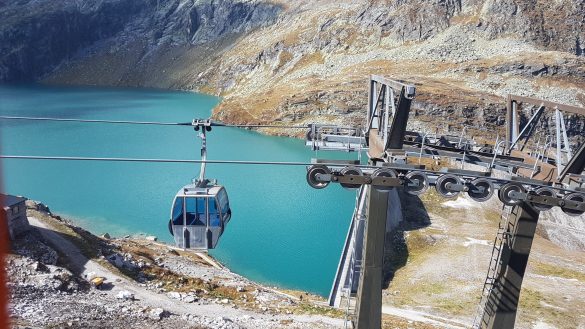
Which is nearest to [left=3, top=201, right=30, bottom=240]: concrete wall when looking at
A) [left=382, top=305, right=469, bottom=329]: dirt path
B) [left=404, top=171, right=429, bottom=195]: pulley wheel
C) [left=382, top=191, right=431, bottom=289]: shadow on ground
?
[left=382, top=305, right=469, bottom=329]: dirt path

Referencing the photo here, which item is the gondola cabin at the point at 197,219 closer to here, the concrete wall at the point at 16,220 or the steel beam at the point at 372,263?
the steel beam at the point at 372,263

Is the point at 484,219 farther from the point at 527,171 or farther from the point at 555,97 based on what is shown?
the point at 555,97

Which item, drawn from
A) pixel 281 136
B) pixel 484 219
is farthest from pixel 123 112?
pixel 484 219

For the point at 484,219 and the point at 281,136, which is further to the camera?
the point at 281,136

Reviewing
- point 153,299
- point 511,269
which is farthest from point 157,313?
point 511,269

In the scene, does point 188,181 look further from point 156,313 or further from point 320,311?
point 156,313

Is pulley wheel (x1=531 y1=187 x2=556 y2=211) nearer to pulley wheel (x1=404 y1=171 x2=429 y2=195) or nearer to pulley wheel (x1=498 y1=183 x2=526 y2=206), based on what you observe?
pulley wheel (x1=498 y1=183 x2=526 y2=206)

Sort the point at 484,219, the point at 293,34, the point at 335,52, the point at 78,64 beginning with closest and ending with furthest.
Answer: the point at 484,219, the point at 335,52, the point at 293,34, the point at 78,64
